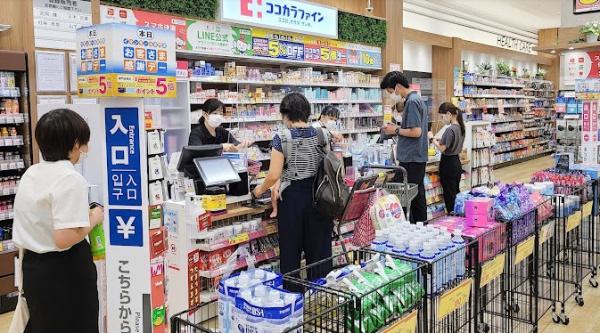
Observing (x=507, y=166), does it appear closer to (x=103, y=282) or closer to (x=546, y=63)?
(x=546, y=63)

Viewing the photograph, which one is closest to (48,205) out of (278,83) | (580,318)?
(580,318)

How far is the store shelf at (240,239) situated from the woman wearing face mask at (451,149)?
2946mm

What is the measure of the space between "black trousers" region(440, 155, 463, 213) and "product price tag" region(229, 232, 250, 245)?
10.9ft

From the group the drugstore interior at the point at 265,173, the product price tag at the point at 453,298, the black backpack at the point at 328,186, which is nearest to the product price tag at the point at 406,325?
the drugstore interior at the point at 265,173

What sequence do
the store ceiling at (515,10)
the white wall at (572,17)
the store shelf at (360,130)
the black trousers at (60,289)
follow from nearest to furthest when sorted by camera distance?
1. the black trousers at (60,289)
2. the white wall at (572,17)
3. the store shelf at (360,130)
4. the store ceiling at (515,10)

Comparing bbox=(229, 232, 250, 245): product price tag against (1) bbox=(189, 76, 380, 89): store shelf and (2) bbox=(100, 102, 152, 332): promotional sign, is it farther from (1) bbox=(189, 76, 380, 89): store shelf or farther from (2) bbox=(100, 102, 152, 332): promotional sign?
(1) bbox=(189, 76, 380, 89): store shelf

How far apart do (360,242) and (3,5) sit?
13.2 feet

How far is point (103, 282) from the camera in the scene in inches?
135

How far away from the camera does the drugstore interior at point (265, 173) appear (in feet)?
8.02

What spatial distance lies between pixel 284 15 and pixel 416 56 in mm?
5755

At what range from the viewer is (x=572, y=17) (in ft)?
27.1

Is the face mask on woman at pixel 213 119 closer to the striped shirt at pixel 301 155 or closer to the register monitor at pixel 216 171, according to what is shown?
the register monitor at pixel 216 171

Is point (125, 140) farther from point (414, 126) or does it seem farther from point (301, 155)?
point (414, 126)

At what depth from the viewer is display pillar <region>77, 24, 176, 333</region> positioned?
2.73 meters
